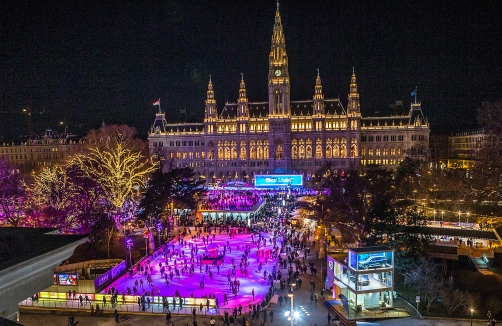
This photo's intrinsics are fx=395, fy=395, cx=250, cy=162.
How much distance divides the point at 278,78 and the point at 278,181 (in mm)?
27891

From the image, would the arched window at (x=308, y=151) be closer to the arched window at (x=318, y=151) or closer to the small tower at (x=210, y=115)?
the arched window at (x=318, y=151)

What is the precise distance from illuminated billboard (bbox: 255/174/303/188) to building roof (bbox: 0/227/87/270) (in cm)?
6122

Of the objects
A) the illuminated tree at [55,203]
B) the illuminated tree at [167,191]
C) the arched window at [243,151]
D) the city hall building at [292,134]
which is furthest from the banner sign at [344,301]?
the arched window at [243,151]

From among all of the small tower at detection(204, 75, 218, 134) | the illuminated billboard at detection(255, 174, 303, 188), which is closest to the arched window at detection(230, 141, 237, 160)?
the small tower at detection(204, 75, 218, 134)

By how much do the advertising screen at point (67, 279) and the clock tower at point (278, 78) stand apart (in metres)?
63.7

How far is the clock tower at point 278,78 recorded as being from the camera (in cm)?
8356

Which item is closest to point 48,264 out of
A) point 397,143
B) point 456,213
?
point 456,213

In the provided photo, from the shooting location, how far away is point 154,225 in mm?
41688

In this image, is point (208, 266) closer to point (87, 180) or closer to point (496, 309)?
point (87, 180)

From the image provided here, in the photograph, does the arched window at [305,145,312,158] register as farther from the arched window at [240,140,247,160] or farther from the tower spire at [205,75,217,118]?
the tower spire at [205,75,217,118]

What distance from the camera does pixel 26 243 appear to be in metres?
4.07

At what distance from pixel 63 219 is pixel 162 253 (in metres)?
8.83

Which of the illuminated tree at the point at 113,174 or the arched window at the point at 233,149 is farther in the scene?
the arched window at the point at 233,149

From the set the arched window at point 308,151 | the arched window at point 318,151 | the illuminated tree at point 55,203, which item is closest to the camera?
the illuminated tree at point 55,203
